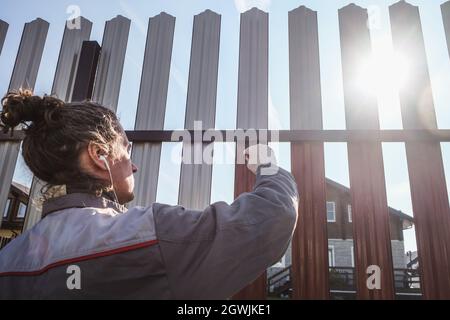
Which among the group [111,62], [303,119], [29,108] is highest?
[111,62]

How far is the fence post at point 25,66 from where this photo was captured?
10.9 feet

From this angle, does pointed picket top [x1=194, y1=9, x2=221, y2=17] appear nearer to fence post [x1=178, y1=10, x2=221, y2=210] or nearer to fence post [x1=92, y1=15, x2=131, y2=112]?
fence post [x1=178, y1=10, x2=221, y2=210]

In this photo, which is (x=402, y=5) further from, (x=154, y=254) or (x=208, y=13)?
(x=154, y=254)

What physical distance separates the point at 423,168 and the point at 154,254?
7.86 ft

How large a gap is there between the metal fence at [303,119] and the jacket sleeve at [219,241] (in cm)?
151

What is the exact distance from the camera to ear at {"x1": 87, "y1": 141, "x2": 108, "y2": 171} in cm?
151

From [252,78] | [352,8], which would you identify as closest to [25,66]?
[252,78]

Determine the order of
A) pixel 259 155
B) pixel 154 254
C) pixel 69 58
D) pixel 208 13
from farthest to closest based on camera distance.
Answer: pixel 69 58 < pixel 208 13 < pixel 259 155 < pixel 154 254

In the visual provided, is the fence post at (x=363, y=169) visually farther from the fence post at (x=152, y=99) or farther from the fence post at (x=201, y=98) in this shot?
the fence post at (x=152, y=99)

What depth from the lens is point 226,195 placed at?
2.86 m

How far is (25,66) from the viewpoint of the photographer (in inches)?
144

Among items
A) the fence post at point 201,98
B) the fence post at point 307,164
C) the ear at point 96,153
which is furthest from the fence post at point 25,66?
the fence post at point 307,164

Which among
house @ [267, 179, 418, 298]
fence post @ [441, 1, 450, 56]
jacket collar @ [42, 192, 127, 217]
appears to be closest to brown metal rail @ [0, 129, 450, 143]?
house @ [267, 179, 418, 298]

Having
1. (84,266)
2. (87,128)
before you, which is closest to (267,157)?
(87,128)
